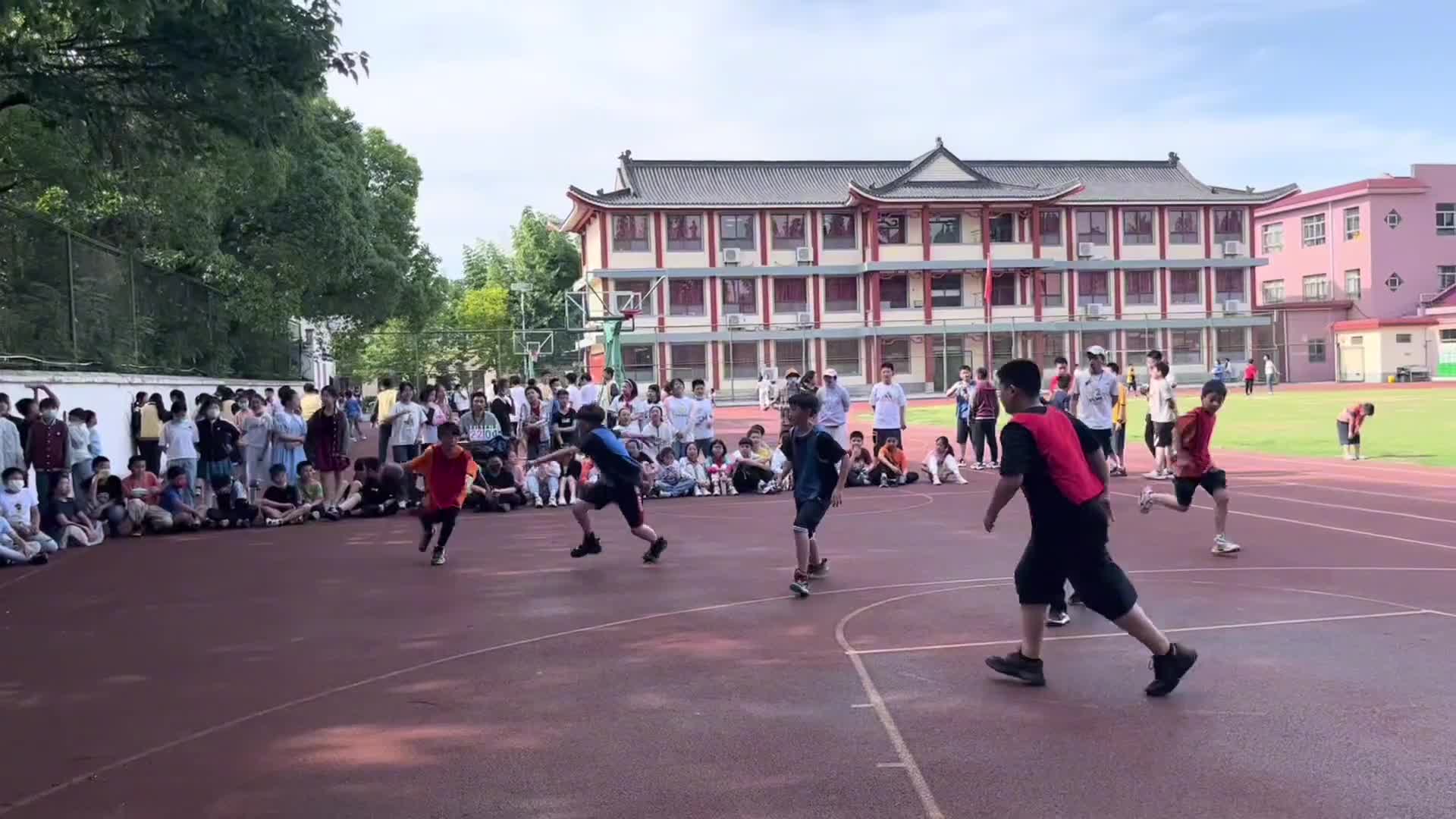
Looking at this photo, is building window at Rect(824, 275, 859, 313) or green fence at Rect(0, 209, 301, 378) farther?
building window at Rect(824, 275, 859, 313)

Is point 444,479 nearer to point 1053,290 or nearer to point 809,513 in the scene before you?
point 809,513

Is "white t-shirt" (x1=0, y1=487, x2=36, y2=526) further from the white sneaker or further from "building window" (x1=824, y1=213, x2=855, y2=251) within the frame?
"building window" (x1=824, y1=213, x2=855, y2=251)

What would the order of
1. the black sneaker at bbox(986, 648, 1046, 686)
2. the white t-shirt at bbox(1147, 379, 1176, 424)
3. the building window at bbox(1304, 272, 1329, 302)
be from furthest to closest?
the building window at bbox(1304, 272, 1329, 302) → the white t-shirt at bbox(1147, 379, 1176, 424) → the black sneaker at bbox(986, 648, 1046, 686)

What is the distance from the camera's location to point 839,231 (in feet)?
193

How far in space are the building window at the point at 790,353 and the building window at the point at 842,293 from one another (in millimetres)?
2351

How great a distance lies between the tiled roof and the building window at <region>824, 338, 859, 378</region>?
6417mm

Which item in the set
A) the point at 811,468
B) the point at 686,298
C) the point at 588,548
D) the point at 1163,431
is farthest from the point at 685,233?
the point at 811,468

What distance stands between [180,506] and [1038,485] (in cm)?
1266

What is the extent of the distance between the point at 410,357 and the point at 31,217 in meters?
33.8

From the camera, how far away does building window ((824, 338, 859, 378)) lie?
5841cm

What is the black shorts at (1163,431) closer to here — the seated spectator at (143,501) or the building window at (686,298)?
the seated spectator at (143,501)

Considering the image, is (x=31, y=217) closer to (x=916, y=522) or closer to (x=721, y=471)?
(x=721, y=471)

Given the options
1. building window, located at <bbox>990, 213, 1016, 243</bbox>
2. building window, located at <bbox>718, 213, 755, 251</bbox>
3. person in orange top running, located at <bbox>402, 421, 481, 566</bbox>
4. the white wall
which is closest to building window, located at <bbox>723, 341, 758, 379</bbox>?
building window, located at <bbox>718, 213, 755, 251</bbox>

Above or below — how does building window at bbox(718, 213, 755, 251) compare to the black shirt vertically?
above
